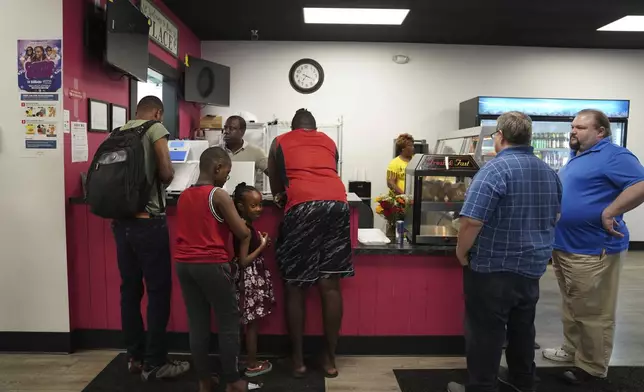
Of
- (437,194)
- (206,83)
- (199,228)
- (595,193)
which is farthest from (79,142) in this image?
(595,193)

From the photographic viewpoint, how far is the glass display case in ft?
10.1

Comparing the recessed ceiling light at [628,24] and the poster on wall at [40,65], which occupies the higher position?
the recessed ceiling light at [628,24]

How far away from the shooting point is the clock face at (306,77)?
263 inches

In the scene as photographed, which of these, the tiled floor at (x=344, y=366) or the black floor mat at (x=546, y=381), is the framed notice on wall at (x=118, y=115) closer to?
the tiled floor at (x=344, y=366)

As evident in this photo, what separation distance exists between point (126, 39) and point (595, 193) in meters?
3.30

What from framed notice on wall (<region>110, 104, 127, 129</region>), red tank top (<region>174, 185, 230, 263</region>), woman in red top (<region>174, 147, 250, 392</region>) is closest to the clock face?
framed notice on wall (<region>110, 104, 127, 129</region>)

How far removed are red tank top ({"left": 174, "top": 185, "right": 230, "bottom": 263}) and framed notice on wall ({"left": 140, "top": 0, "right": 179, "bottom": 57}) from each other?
2.79 metres

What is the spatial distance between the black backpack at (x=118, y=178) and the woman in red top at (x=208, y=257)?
318 millimetres

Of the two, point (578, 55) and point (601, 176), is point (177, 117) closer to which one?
point (601, 176)

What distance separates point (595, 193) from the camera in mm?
2742

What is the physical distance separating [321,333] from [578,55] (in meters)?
5.87

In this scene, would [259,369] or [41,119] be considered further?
[41,119]

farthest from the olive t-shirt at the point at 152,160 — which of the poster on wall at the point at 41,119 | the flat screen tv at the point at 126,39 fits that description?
the flat screen tv at the point at 126,39

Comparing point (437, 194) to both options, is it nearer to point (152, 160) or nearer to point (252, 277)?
point (252, 277)
